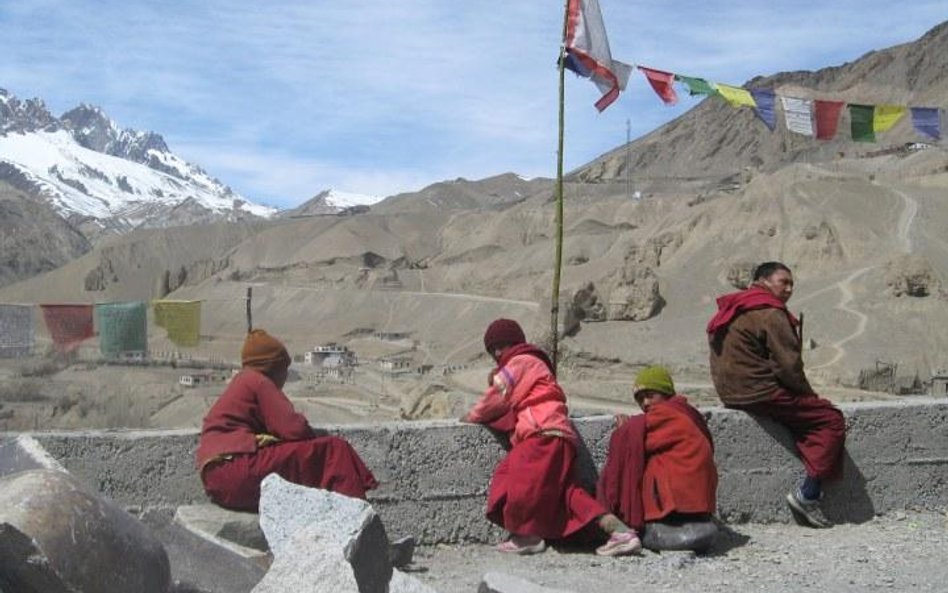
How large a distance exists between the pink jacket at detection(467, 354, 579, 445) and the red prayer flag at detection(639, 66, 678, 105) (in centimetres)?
434

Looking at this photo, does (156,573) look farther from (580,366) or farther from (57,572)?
(580,366)

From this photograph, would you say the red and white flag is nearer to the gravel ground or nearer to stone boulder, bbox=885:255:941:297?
the gravel ground

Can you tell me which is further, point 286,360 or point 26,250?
point 26,250

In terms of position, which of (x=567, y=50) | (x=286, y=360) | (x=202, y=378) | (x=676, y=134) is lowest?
(x=202, y=378)

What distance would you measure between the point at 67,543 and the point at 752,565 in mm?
2865

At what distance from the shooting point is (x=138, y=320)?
733 inches

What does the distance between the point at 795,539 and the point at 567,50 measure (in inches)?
147

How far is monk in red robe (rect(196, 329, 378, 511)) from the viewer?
4.87 m

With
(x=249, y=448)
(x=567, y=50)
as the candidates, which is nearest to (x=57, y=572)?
(x=249, y=448)

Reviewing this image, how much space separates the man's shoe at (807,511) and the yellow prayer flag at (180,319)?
558 inches

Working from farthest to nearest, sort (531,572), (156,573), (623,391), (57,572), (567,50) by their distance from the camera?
(623,391)
(567,50)
(531,572)
(156,573)
(57,572)

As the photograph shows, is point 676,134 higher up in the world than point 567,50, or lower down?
higher up

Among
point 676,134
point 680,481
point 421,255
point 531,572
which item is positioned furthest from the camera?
point 676,134

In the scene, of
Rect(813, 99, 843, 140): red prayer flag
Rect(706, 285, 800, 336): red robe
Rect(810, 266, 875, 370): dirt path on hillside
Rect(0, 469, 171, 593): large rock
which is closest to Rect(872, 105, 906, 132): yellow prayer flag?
Rect(813, 99, 843, 140): red prayer flag
